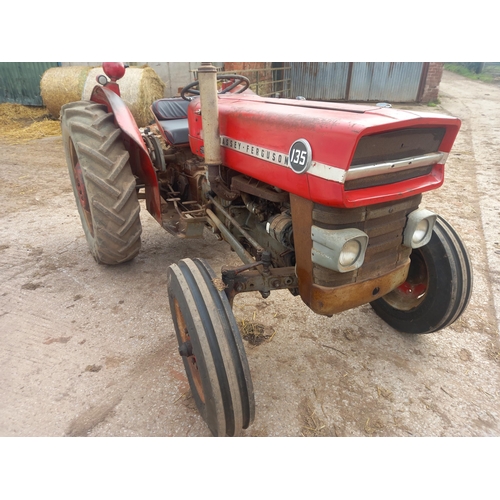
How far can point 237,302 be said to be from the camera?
9.43ft

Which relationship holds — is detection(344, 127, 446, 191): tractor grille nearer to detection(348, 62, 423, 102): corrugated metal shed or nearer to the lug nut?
the lug nut

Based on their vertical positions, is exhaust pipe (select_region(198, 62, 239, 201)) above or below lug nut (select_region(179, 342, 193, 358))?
above

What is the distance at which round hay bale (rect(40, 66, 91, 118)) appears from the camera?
8781mm

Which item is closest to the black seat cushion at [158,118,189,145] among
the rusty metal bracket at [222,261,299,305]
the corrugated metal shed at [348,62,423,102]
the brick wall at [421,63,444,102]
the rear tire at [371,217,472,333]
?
the rusty metal bracket at [222,261,299,305]

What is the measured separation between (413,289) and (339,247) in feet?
3.57

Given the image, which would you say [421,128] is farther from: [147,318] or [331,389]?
[147,318]

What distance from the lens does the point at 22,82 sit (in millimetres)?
10172

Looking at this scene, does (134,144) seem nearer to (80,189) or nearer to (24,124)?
(80,189)

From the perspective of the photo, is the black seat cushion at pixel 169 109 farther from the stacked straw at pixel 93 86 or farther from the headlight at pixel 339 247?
the stacked straw at pixel 93 86

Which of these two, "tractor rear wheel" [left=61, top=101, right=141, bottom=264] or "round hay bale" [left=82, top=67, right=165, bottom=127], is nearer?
"tractor rear wheel" [left=61, top=101, right=141, bottom=264]

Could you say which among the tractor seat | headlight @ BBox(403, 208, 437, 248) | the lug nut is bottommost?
the lug nut

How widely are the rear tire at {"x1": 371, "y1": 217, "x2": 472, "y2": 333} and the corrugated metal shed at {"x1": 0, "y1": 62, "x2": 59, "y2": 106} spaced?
36.8ft

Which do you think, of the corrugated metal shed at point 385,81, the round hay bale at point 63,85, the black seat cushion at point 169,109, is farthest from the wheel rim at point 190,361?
the corrugated metal shed at point 385,81

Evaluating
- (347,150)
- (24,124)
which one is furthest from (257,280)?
(24,124)
